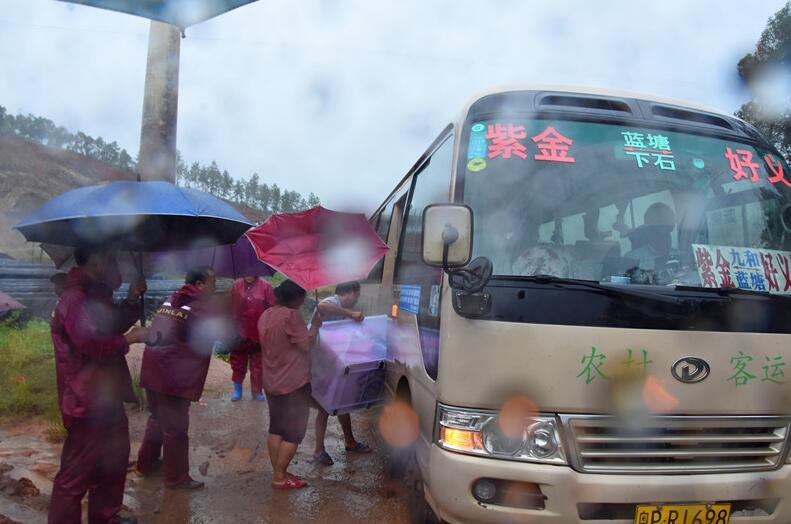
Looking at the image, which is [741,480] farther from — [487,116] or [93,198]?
[93,198]

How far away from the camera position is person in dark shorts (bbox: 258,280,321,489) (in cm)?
396

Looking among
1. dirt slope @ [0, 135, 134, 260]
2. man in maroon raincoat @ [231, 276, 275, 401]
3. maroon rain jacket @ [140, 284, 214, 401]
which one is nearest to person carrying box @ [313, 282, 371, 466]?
maroon rain jacket @ [140, 284, 214, 401]

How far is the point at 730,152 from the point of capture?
10.3 feet

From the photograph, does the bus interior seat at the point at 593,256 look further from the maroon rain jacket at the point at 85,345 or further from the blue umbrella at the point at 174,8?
the blue umbrella at the point at 174,8

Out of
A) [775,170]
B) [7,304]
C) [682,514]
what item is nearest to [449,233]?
[682,514]

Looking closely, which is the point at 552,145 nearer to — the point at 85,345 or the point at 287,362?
the point at 287,362

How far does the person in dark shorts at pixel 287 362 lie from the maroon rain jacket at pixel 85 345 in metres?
1.07

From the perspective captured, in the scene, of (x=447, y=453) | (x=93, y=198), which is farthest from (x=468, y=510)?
(x=93, y=198)

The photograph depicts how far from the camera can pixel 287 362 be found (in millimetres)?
3988

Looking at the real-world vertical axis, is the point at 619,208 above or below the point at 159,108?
below

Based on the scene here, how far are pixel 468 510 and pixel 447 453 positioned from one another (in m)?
0.27

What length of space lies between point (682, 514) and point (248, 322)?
5.06 meters

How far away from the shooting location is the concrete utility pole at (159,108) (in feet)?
27.3

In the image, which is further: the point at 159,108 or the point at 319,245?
the point at 159,108
